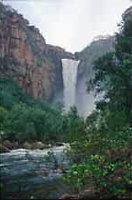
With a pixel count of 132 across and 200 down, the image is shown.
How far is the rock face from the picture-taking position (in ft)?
246

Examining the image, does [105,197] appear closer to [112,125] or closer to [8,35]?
[112,125]

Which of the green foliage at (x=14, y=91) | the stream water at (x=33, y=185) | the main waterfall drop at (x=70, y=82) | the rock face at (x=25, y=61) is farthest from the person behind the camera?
the main waterfall drop at (x=70, y=82)

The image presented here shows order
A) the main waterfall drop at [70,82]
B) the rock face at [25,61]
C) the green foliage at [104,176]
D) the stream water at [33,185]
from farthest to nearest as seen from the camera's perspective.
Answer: the main waterfall drop at [70,82] → the rock face at [25,61] → the stream water at [33,185] → the green foliage at [104,176]

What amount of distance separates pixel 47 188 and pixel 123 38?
9.90 metres

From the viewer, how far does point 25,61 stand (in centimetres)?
7744

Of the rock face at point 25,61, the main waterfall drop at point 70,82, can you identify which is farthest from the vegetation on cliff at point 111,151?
the main waterfall drop at point 70,82

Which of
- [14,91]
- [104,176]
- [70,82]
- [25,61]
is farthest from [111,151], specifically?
[70,82]

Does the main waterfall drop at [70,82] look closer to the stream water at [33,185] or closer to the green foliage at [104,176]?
the stream water at [33,185]

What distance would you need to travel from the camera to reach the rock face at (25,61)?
74875 mm

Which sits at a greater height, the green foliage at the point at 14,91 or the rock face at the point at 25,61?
the rock face at the point at 25,61

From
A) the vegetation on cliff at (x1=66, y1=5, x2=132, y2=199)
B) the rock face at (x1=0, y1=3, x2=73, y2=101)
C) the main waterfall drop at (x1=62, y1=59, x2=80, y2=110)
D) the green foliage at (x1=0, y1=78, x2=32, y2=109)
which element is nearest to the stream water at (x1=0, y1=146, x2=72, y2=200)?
the vegetation on cliff at (x1=66, y1=5, x2=132, y2=199)

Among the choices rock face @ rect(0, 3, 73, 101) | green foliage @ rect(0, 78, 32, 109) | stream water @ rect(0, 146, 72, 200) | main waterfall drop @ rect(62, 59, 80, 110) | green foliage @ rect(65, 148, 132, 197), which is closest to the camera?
green foliage @ rect(65, 148, 132, 197)

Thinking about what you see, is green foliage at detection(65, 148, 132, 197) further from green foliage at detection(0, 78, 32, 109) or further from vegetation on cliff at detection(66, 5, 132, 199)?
green foliage at detection(0, 78, 32, 109)

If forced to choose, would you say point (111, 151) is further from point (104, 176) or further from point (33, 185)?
point (104, 176)
